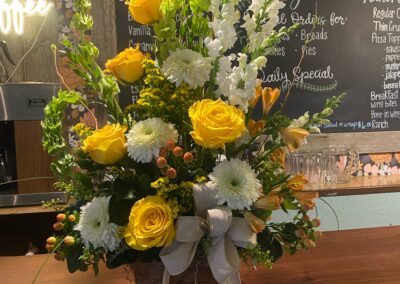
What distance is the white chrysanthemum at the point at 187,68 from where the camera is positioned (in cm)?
57

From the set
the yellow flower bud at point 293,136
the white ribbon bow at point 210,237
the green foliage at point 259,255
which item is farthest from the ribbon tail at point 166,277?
the yellow flower bud at point 293,136

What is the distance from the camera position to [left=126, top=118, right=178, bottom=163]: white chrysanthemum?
0.56 metres

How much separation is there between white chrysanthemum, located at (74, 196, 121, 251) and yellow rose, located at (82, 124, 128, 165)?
57mm

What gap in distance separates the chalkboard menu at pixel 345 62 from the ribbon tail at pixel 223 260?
1.51m

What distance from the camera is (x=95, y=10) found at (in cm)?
188

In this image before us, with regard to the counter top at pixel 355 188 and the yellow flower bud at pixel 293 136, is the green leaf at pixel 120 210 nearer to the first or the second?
the yellow flower bud at pixel 293 136

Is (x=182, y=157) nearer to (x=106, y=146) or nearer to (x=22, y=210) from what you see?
(x=106, y=146)

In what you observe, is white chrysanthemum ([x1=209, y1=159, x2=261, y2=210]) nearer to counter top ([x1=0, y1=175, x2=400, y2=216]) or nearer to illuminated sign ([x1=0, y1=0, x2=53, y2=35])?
counter top ([x1=0, y1=175, x2=400, y2=216])

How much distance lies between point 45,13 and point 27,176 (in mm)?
730

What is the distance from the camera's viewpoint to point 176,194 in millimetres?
566

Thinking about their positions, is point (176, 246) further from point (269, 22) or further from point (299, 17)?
point (299, 17)

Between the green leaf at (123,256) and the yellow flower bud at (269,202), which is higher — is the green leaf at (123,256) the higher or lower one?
the lower one

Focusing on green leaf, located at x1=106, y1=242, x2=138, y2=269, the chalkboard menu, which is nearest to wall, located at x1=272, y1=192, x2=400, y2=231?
the chalkboard menu

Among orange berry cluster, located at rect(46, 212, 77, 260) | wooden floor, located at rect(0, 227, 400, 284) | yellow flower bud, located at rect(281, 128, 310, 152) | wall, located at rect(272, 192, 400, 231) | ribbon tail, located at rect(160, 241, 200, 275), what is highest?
yellow flower bud, located at rect(281, 128, 310, 152)
